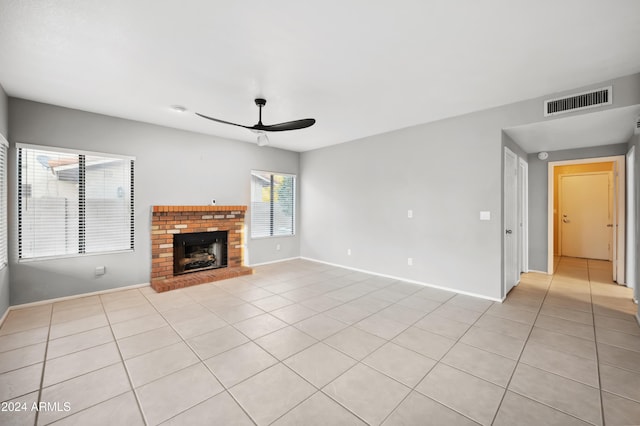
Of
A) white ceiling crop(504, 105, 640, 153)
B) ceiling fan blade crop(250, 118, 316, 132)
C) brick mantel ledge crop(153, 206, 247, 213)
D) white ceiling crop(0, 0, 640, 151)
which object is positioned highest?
white ceiling crop(0, 0, 640, 151)

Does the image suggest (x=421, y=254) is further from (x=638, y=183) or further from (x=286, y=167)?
(x=286, y=167)

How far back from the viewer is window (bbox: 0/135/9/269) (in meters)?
3.17

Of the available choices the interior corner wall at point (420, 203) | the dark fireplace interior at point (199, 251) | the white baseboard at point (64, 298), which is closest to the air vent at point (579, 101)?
the interior corner wall at point (420, 203)

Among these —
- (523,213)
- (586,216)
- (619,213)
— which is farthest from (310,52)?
(586,216)

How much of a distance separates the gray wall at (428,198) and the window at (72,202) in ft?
12.3

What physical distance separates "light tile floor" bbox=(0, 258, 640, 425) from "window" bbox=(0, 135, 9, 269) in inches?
29.5

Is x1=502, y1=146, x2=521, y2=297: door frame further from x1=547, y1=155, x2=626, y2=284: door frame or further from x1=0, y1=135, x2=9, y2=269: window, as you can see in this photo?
x1=0, y1=135, x2=9, y2=269: window

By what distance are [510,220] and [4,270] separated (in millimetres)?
6901

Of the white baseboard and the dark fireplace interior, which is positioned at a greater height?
the dark fireplace interior

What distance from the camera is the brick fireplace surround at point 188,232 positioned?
14.8 ft

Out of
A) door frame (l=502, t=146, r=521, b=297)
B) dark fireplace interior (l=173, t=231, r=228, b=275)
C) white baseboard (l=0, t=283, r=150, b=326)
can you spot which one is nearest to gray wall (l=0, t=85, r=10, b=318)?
white baseboard (l=0, t=283, r=150, b=326)

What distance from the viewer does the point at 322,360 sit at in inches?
91.2

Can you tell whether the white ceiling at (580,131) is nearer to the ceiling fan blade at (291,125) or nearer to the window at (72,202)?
the ceiling fan blade at (291,125)

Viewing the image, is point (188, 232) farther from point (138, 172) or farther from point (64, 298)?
point (64, 298)
